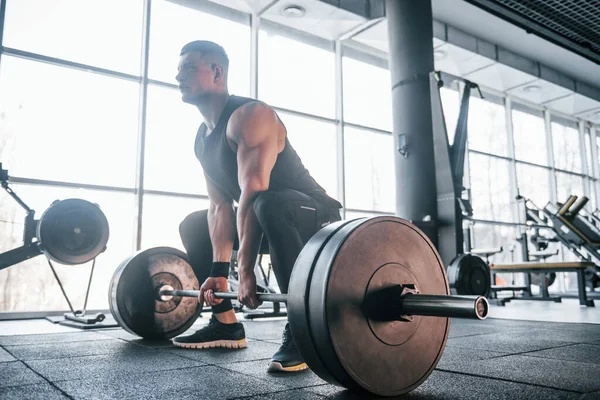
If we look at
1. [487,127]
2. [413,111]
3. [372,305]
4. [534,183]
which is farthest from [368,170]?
[372,305]

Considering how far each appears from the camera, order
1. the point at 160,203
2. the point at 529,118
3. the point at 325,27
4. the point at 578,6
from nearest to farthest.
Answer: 1. the point at 578,6
2. the point at 160,203
3. the point at 325,27
4. the point at 529,118

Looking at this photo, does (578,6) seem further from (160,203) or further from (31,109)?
(31,109)

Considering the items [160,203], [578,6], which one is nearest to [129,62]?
[160,203]

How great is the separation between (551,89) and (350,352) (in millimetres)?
7929

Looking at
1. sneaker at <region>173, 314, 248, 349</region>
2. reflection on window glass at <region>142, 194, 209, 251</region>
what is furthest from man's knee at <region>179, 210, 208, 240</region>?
reflection on window glass at <region>142, 194, 209, 251</region>

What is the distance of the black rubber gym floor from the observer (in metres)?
1.06

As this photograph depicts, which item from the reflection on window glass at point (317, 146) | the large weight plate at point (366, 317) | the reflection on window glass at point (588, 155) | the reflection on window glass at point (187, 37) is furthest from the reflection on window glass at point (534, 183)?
the large weight plate at point (366, 317)

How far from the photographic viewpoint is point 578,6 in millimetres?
3689

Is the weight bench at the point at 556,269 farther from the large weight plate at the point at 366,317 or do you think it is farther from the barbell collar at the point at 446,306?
the barbell collar at the point at 446,306

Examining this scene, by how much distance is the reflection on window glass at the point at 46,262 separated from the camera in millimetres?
3818

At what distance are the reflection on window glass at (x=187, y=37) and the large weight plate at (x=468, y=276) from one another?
2.92 m

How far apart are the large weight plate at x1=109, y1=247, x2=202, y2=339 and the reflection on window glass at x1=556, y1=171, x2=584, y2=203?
7.61m

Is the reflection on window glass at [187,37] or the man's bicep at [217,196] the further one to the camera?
the reflection on window glass at [187,37]

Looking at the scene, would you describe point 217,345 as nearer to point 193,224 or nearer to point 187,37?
point 193,224
